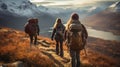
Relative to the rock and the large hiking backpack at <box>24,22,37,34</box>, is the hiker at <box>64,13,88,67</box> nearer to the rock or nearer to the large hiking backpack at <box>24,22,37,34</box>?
the rock

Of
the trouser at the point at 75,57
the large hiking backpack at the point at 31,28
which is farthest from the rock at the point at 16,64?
the large hiking backpack at the point at 31,28

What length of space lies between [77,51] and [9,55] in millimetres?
4433

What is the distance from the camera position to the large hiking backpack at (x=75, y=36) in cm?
1205

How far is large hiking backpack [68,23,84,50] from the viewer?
475 inches

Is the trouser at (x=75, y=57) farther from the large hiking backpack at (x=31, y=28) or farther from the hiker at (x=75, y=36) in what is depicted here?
the large hiking backpack at (x=31, y=28)

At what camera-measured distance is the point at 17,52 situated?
14.9m

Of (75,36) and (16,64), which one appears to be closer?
(75,36)

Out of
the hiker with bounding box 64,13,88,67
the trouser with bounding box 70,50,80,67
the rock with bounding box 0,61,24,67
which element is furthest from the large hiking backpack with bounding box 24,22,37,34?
the trouser with bounding box 70,50,80,67

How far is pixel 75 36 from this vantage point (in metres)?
12.1

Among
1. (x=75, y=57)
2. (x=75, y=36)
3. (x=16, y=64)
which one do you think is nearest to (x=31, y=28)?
(x=16, y=64)

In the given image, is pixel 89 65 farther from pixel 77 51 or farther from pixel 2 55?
pixel 2 55

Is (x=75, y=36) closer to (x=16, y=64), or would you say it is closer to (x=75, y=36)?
(x=75, y=36)

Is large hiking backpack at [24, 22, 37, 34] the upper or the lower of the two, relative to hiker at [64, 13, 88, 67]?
lower

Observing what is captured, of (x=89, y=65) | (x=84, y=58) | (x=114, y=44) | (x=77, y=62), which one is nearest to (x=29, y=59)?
(x=77, y=62)
